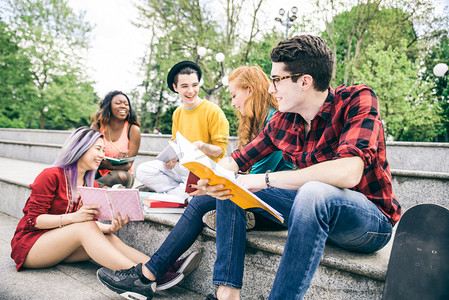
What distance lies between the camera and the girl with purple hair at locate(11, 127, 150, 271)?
2.29 metres

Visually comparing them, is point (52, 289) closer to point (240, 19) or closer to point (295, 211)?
point (295, 211)

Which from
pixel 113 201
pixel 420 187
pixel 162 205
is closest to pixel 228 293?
pixel 113 201

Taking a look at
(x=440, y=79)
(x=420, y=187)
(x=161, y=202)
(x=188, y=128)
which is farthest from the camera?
(x=440, y=79)

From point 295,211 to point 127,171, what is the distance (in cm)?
287

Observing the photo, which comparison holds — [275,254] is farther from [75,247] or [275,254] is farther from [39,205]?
[39,205]

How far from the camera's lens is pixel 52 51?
800 inches

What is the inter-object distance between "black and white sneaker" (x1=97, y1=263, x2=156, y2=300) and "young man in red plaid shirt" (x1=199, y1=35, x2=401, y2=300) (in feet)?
1.70

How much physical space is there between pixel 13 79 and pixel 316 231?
22647mm

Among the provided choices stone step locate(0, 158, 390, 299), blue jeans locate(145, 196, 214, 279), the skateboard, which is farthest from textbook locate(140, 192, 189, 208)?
the skateboard

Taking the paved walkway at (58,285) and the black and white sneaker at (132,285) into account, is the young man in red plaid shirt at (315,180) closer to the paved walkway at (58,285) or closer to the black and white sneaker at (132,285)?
the black and white sneaker at (132,285)

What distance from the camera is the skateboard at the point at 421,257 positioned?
1.28 m

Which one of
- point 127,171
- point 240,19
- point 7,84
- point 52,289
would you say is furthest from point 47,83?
point 52,289

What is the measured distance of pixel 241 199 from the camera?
1.59m

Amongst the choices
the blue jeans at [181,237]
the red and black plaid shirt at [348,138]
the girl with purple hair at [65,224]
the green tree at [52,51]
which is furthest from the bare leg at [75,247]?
the green tree at [52,51]
